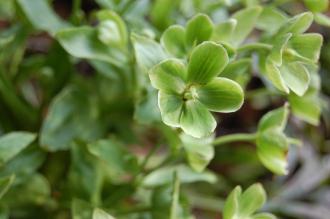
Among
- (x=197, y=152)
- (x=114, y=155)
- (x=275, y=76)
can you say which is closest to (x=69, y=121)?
(x=114, y=155)

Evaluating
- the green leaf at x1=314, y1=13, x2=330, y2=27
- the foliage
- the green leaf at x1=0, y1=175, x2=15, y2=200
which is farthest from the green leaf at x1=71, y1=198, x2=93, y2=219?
the green leaf at x1=314, y1=13, x2=330, y2=27

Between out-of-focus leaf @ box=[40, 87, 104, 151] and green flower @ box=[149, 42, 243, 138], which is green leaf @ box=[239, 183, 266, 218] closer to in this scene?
green flower @ box=[149, 42, 243, 138]

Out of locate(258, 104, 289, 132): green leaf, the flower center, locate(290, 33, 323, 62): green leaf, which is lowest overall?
locate(258, 104, 289, 132): green leaf

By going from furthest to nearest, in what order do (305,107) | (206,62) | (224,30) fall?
1. (305,107)
2. (224,30)
3. (206,62)

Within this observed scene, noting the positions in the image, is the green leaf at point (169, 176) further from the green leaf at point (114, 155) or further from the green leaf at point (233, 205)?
the green leaf at point (233, 205)

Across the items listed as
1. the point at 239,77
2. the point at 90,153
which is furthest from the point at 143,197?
the point at 239,77

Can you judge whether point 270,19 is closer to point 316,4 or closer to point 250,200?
point 316,4
